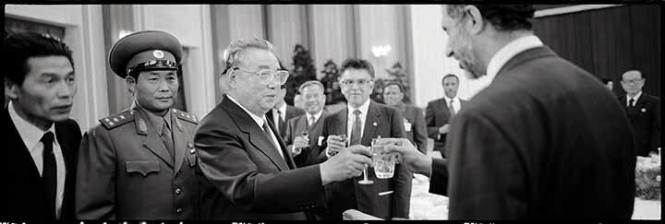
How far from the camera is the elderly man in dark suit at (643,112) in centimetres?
216

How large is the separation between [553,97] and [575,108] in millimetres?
58

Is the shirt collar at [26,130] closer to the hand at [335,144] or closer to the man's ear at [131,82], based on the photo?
the man's ear at [131,82]

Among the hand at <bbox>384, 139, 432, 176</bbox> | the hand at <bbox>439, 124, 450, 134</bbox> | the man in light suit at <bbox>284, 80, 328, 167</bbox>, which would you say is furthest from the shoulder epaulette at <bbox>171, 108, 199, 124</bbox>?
the hand at <bbox>439, 124, 450, 134</bbox>

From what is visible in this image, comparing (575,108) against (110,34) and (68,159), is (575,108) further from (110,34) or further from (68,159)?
(110,34)

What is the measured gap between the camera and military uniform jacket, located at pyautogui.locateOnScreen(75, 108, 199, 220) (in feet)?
5.37

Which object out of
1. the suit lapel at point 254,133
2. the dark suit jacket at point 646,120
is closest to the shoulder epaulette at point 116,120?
the suit lapel at point 254,133

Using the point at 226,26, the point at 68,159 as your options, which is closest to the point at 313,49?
the point at 226,26

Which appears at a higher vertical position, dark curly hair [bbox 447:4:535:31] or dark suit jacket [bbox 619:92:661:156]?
dark curly hair [bbox 447:4:535:31]

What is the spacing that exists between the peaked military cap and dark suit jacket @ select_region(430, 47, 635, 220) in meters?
1.16

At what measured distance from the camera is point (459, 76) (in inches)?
231

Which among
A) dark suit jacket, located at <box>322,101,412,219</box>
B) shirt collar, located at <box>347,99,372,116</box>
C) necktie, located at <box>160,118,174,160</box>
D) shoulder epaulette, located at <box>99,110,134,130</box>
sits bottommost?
dark suit jacket, located at <box>322,101,412,219</box>

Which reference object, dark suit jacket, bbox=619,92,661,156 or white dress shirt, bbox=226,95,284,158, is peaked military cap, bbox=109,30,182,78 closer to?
white dress shirt, bbox=226,95,284,158

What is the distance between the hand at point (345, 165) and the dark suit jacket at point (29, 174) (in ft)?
2.84

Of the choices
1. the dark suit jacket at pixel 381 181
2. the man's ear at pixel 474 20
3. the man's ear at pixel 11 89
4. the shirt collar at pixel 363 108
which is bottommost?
the dark suit jacket at pixel 381 181
